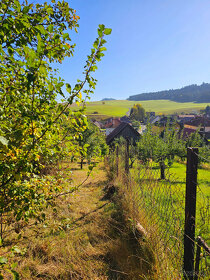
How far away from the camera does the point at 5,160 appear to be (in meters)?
1.47

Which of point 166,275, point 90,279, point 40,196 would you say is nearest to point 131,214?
point 90,279

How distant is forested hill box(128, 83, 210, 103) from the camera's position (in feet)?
543

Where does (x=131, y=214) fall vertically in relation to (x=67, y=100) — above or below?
below

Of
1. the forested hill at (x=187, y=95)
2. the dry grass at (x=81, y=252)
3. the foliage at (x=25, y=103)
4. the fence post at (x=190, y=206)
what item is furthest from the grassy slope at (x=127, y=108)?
the foliage at (x=25, y=103)

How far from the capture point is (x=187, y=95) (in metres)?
175

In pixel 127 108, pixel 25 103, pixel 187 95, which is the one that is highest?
pixel 187 95

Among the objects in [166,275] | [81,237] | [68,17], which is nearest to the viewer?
[166,275]

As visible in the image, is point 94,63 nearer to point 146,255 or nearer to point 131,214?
point 146,255

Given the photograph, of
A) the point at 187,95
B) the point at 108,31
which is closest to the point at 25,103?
the point at 108,31

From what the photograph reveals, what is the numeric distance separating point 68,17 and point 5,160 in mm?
2072

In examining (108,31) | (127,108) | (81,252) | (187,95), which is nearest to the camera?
(108,31)

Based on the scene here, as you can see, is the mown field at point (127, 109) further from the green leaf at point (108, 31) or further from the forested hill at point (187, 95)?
the green leaf at point (108, 31)

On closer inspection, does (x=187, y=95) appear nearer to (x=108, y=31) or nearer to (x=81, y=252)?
(x=81, y=252)

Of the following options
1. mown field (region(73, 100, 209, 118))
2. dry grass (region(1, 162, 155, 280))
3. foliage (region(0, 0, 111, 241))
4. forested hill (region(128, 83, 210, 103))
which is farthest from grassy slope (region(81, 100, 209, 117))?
foliage (region(0, 0, 111, 241))
